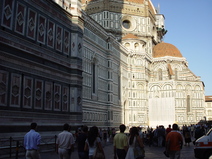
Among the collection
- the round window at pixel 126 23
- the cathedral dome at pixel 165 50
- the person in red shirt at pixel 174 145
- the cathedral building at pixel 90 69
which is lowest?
the person in red shirt at pixel 174 145

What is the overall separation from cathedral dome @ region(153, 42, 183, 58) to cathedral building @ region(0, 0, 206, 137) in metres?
0.23

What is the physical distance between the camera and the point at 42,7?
1853cm

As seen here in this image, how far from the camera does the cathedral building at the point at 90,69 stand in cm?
1600

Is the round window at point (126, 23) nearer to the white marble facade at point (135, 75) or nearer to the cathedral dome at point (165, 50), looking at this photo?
the white marble facade at point (135, 75)

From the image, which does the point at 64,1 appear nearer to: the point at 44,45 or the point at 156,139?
the point at 44,45

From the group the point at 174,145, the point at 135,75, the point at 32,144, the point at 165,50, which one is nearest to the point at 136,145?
the point at 174,145

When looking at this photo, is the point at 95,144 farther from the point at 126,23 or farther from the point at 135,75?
the point at 126,23

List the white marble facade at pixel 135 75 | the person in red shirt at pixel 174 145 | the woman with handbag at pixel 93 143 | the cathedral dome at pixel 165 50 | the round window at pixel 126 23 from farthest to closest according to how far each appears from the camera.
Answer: the cathedral dome at pixel 165 50, the round window at pixel 126 23, the white marble facade at pixel 135 75, the person in red shirt at pixel 174 145, the woman with handbag at pixel 93 143

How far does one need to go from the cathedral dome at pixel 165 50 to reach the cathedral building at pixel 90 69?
0.23 metres

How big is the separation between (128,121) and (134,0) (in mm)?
27797

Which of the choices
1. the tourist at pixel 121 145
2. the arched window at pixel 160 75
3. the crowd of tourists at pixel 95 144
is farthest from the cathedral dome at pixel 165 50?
the tourist at pixel 121 145

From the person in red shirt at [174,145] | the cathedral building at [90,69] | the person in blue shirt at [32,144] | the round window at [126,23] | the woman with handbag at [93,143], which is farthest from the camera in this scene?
the round window at [126,23]

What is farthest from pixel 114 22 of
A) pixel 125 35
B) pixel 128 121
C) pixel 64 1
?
pixel 64 1

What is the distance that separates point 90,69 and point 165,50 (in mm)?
32183
